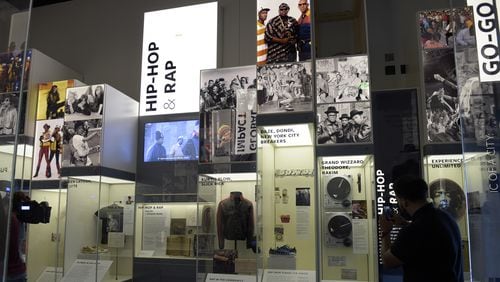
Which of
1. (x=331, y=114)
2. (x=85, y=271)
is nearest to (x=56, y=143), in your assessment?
(x=85, y=271)

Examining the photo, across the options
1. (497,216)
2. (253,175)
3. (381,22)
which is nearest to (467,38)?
(497,216)

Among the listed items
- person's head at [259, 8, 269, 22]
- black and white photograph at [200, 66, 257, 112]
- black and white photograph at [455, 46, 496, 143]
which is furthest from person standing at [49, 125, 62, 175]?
black and white photograph at [455, 46, 496, 143]

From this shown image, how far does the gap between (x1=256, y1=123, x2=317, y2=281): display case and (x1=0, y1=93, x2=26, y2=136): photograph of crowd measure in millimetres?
2556

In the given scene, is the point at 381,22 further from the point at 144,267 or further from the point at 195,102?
the point at 144,267

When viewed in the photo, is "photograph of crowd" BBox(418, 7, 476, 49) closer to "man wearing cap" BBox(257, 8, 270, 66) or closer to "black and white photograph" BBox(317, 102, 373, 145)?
"black and white photograph" BBox(317, 102, 373, 145)

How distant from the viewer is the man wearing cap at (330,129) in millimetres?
4625

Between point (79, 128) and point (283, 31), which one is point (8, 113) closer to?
point (283, 31)

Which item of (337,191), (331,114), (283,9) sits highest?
(283,9)

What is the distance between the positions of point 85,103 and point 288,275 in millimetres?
3429

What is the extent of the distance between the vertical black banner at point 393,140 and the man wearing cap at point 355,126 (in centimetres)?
95

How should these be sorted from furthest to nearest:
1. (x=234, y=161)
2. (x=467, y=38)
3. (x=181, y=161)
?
(x=181, y=161) < (x=234, y=161) < (x=467, y=38)

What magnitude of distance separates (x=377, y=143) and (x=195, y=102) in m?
2.57

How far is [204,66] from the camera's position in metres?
6.48

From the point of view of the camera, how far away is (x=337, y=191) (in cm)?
481
